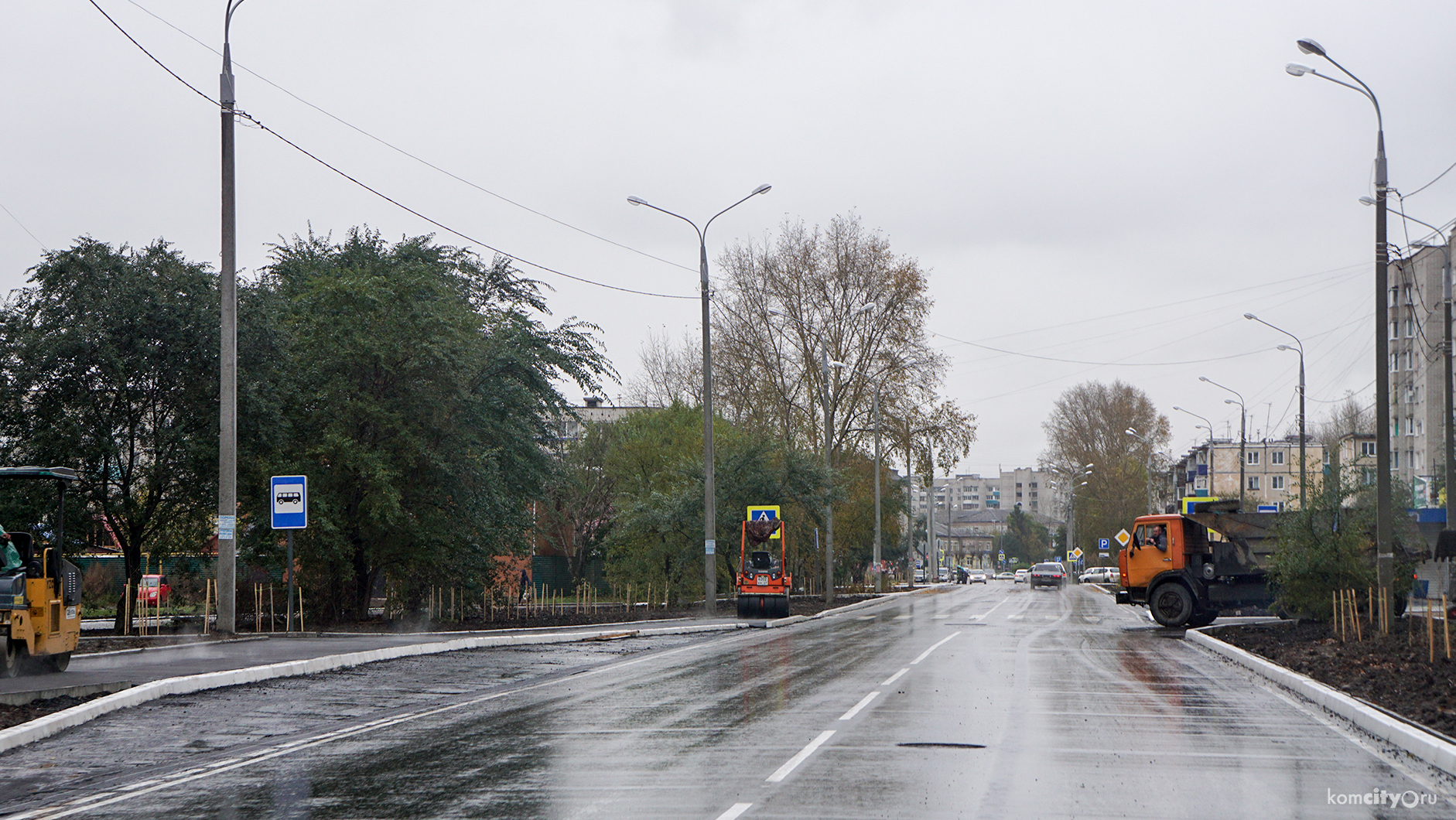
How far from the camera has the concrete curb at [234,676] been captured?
10945mm

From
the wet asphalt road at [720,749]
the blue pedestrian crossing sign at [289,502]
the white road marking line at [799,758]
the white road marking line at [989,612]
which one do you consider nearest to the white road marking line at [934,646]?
the wet asphalt road at [720,749]

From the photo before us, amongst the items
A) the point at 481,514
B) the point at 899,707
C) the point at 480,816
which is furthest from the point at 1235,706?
the point at 481,514

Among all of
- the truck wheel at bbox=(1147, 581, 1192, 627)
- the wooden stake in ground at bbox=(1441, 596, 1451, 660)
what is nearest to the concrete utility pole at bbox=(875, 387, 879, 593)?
the truck wheel at bbox=(1147, 581, 1192, 627)

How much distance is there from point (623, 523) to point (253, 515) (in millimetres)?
15880

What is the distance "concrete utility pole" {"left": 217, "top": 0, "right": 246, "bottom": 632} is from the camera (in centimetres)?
1998

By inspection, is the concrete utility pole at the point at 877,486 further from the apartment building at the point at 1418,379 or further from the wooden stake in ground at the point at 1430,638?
the apartment building at the point at 1418,379

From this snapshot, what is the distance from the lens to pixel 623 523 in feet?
134

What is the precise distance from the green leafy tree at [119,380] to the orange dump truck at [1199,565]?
71.4 ft

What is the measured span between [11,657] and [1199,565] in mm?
25693

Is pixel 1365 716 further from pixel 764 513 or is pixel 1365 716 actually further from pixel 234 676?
pixel 764 513

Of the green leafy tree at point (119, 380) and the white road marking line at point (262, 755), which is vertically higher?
the green leafy tree at point (119, 380)

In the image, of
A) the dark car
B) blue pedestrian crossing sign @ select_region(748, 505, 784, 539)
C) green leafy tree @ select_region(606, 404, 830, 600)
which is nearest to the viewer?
blue pedestrian crossing sign @ select_region(748, 505, 784, 539)

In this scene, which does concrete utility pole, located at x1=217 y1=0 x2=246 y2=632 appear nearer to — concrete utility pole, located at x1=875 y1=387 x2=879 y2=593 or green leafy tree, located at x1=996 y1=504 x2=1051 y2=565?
concrete utility pole, located at x1=875 y1=387 x2=879 y2=593

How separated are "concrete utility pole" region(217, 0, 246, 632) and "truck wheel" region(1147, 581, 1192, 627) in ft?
69.4
